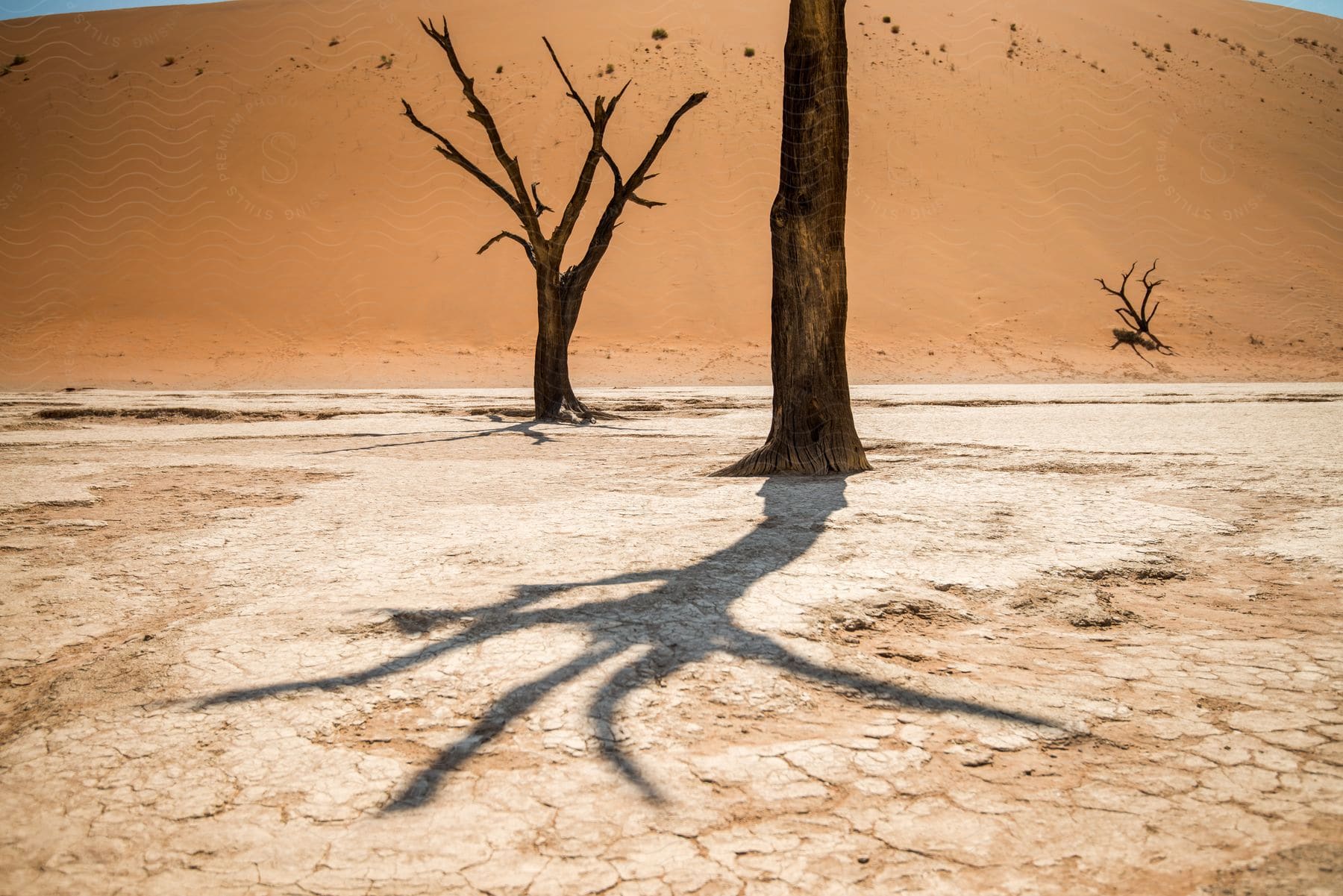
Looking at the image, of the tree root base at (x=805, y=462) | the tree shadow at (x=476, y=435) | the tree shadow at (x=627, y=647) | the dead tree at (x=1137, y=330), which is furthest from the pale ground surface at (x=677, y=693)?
the dead tree at (x=1137, y=330)

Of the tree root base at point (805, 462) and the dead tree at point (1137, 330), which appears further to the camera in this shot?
the dead tree at point (1137, 330)

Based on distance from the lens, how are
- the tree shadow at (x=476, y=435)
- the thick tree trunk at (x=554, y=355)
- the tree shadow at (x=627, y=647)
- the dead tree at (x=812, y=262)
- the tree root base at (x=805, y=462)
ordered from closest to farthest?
the tree shadow at (x=627, y=647)
the dead tree at (x=812, y=262)
the tree root base at (x=805, y=462)
the tree shadow at (x=476, y=435)
the thick tree trunk at (x=554, y=355)

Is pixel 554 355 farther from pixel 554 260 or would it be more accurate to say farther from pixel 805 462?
pixel 805 462

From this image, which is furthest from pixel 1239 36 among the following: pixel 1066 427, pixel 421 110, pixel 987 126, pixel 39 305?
pixel 39 305

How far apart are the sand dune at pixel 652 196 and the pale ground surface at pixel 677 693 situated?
46.0 ft

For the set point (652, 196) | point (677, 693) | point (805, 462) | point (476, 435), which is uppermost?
point (652, 196)

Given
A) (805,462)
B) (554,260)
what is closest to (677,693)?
(805,462)

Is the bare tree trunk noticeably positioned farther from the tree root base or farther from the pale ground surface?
the pale ground surface

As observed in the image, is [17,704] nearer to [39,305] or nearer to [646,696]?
[646,696]

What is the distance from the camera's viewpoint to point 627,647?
2.15 m

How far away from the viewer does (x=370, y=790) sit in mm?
1543

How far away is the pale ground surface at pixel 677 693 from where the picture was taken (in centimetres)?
136

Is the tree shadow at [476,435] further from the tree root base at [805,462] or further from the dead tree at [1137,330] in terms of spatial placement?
the dead tree at [1137,330]

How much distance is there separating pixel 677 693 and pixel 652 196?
25108mm
